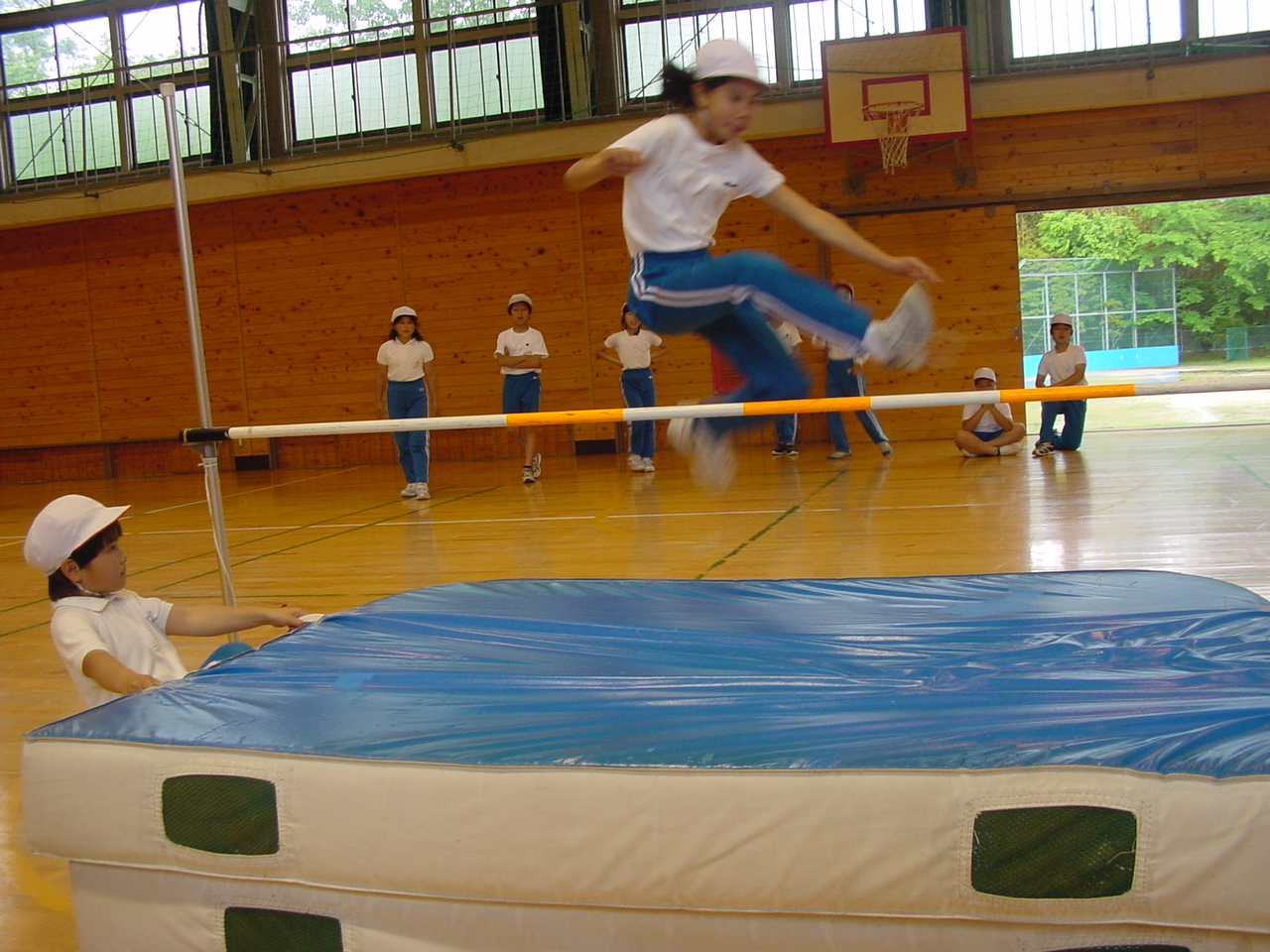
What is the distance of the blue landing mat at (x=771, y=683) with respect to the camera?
1.58 meters

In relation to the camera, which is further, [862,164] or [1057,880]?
[862,164]

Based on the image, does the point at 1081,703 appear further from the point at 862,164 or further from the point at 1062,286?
the point at 1062,286

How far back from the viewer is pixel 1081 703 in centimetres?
174

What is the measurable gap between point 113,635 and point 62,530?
273 mm

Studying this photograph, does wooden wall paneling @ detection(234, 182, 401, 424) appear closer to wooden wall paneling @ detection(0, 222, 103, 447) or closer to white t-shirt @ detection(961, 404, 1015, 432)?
wooden wall paneling @ detection(0, 222, 103, 447)

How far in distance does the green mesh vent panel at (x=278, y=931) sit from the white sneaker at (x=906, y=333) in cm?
168

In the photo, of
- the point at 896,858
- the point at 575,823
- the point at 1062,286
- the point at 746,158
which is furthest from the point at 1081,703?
the point at 1062,286

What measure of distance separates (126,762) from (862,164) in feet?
28.9

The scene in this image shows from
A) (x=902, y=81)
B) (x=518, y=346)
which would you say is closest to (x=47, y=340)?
(x=518, y=346)

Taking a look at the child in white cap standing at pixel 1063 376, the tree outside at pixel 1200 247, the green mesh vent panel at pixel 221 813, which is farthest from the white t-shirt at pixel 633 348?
the tree outside at pixel 1200 247

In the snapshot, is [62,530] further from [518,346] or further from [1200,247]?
[1200,247]

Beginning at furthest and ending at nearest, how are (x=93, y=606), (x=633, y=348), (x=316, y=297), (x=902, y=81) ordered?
(x=316, y=297)
(x=902, y=81)
(x=633, y=348)
(x=93, y=606)

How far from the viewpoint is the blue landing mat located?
1.58 m

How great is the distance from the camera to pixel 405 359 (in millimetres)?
7348
